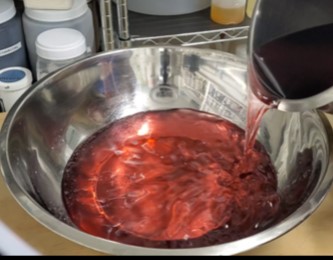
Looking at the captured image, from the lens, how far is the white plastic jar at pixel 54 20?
0.93 m

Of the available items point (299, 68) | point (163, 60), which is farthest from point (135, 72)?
point (299, 68)

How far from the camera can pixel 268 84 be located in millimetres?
683

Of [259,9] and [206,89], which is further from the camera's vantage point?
[206,89]

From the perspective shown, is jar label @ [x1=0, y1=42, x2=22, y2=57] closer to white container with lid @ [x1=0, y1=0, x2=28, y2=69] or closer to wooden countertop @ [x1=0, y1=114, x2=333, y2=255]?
white container with lid @ [x1=0, y1=0, x2=28, y2=69]

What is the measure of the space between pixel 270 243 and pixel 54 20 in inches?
20.1

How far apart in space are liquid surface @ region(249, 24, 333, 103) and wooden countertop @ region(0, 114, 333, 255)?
15cm

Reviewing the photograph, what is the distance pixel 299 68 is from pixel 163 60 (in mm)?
247

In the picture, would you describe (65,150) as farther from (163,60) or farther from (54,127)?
(163,60)

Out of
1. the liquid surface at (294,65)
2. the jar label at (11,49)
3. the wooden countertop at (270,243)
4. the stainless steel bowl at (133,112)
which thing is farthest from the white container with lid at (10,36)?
the liquid surface at (294,65)

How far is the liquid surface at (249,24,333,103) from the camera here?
0.65 metres

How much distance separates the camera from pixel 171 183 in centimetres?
74

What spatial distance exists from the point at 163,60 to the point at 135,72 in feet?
0.15

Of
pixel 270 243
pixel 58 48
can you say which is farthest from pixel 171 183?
pixel 58 48

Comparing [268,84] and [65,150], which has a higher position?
[268,84]
